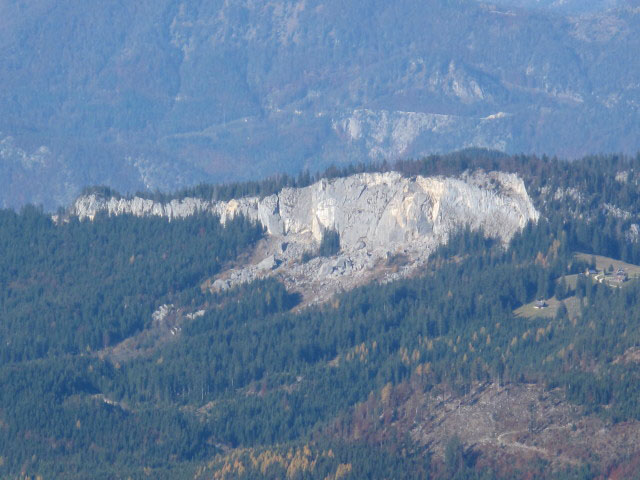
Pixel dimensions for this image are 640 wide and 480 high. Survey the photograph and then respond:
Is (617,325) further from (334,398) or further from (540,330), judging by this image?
(334,398)

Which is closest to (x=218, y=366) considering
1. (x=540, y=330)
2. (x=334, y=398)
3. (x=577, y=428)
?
(x=334, y=398)

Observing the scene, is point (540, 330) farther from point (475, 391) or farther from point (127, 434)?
point (127, 434)

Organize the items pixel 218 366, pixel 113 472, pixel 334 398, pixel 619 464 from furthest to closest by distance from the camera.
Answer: pixel 218 366
pixel 334 398
pixel 113 472
pixel 619 464

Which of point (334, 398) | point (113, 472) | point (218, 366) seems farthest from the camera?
point (218, 366)

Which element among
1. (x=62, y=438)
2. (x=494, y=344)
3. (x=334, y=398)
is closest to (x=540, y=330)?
(x=494, y=344)

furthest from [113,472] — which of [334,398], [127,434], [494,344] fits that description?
[494,344]

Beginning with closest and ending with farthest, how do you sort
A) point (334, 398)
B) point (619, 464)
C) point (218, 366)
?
point (619, 464), point (334, 398), point (218, 366)

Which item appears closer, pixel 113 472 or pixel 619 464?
pixel 619 464

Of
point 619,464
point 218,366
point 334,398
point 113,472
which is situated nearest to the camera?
point 619,464

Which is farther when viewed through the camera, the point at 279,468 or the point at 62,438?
the point at 62,438
